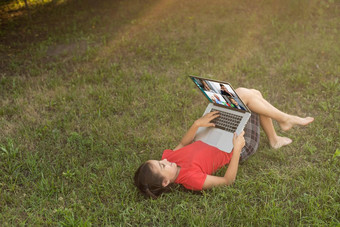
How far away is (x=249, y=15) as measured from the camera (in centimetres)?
832

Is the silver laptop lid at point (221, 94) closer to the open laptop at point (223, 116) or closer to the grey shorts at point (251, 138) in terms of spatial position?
the open laptop at point (223, 116)

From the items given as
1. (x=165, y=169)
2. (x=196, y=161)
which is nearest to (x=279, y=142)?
(x=196, y=161)

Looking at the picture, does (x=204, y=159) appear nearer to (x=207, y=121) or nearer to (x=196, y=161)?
(x=196, y=161)

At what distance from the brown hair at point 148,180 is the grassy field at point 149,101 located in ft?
0.62

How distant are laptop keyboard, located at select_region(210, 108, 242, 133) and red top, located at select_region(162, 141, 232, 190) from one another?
0.26 metres

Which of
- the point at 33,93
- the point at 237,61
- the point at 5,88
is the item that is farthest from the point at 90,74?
the point at 237,61

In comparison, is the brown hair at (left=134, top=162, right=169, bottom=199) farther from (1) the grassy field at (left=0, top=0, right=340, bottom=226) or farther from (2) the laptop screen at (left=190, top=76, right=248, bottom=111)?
(2) the laptop screen at (left=190, top=76, right=248, bottom=111)

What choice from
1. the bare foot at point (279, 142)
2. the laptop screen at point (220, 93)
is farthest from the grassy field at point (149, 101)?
the laptop screen at point (220, 93)

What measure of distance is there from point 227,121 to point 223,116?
93 millimetres

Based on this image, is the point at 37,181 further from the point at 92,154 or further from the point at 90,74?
the point at 90,74

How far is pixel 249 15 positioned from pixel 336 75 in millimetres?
3372

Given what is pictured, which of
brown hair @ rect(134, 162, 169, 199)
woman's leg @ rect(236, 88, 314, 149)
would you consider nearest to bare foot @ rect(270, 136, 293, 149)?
woman's leg @ rect(236, 88, 314, 149)

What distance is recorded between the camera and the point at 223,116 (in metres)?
3.71

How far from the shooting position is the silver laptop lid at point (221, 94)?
343 centimetres
